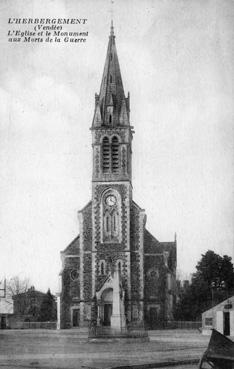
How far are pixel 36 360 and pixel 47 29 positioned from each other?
416 inches

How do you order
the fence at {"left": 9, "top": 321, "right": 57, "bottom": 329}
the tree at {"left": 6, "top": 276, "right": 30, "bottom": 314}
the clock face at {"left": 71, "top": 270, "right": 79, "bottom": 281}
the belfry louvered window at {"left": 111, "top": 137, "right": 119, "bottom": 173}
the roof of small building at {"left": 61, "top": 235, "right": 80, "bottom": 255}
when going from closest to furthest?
the clock face at {"left": 71, "top": 270, "right": 79, "bottom": 281}
the roof of small building at {"left": 61, "top": 235, "right": 80, "bottom": 255}
the fence at {"left": 9, "top": 321, "right": 57, "bottom": 329}
the belfry louvered window at {"left": 111, "top": 137, "right": 119, "bottom": 173}
the tree at {"left": 6, "top": 276, "right": 30, "bottom": 314}

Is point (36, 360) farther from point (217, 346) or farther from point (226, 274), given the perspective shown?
point (226, 274)

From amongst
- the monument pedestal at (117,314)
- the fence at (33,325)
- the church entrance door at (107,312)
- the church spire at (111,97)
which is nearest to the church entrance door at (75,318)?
the fence at (33,325)

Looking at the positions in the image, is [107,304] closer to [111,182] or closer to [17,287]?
[111,182]

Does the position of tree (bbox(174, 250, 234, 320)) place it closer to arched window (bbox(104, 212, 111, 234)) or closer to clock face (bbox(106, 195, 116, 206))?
arched window (bbox(104, 212, 111, 234))

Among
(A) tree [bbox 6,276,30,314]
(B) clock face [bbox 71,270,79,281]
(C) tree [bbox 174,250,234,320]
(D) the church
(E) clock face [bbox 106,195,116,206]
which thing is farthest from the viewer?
(A) tree [bbox 6,276,30,314]

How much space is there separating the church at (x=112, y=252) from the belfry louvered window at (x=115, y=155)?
9 cm

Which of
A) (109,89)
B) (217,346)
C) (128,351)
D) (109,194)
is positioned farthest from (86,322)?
(217,346)

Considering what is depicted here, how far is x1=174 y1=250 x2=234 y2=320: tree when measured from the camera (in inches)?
2031

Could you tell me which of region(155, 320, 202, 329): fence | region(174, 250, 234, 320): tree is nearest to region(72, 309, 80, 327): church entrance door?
region(155, 320, 202, 329): fence

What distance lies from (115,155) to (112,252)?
8393mm

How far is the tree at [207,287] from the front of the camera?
169 ft

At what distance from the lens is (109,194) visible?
5044 centimetres

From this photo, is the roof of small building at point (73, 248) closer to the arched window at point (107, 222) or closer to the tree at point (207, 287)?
the arched window at point (107, 222)
